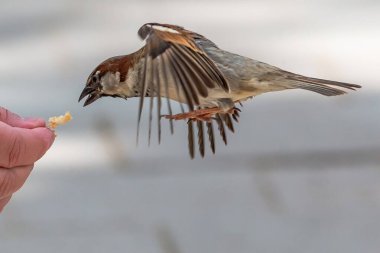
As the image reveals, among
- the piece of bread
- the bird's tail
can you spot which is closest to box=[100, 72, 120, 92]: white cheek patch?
the piece of bread

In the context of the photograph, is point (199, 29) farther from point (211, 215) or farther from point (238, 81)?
point (238, 81)

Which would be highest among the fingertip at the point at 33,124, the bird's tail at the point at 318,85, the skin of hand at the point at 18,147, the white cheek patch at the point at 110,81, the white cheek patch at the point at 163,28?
the white cheek patch at the point at 163,28

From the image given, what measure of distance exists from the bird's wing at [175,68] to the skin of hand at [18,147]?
0.14m

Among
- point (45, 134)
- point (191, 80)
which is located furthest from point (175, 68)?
point (45, 134)

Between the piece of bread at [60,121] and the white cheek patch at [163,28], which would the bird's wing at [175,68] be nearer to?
the white cheek patch at [163,28]

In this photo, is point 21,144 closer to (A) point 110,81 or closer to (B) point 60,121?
(B) point 60,121

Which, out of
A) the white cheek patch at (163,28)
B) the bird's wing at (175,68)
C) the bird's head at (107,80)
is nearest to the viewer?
the bird's wing at (175,68)

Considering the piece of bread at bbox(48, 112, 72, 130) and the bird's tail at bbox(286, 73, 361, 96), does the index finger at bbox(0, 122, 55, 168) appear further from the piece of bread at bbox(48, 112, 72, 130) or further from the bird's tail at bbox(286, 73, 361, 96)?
the bird's tail at bbox(286, 73, 361, 96)

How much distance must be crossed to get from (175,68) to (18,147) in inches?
8.0

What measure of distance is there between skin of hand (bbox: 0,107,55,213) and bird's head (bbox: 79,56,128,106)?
155mm

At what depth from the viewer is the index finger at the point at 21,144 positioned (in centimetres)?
100

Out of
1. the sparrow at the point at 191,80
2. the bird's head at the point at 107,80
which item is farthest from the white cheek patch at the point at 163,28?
the bird's head at the point at 107,80

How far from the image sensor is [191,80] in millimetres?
918

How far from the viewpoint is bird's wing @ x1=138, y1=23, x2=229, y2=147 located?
902 mm
